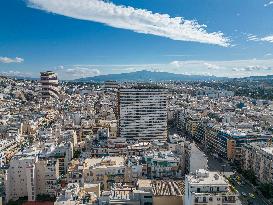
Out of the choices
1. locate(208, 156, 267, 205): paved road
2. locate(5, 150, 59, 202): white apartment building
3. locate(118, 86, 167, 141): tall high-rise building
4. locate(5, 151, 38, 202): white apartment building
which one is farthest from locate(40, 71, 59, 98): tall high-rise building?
locate(5, 151, 38, 202): white apartment building

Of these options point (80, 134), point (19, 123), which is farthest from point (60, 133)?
point (19, 123)

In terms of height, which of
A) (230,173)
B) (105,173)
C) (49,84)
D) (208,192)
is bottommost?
(230,173)

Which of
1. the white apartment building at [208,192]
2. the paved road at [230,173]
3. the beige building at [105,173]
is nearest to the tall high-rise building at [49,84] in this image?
the paved road at [230,173]

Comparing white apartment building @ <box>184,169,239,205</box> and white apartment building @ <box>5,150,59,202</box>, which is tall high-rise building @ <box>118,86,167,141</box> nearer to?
white apartment building @ <box>5,150,59,202</box>

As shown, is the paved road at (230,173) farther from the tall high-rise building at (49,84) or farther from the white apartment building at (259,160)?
the tall high-rise building at (49,84)

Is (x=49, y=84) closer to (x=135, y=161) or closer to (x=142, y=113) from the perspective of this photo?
(x=142, y=113)

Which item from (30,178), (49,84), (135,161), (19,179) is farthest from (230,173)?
(49,84)
